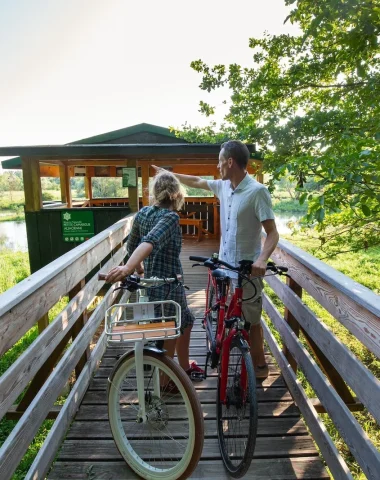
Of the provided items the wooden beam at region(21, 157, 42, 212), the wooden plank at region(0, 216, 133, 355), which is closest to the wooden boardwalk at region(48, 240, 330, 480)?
the wooden plank at region(0, 216, 133, 355)

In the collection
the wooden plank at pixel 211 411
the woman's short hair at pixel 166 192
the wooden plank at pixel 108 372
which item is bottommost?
the wooden plank at pixel 108 372

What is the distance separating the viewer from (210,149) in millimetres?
6930

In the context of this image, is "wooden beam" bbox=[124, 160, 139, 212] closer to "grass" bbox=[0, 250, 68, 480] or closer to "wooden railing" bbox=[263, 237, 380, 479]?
"grass" bbox=[0, 250, 68, 480]

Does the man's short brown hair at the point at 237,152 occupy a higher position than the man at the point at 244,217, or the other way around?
the man's short brown hair at the point at 237,152

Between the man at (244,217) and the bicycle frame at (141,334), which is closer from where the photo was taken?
the bicycle frame at (141,334)

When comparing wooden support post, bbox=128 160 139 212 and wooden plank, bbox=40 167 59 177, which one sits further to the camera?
wooden plank, bbox=40 167 59 177

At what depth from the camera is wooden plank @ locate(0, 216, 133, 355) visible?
1.42 m

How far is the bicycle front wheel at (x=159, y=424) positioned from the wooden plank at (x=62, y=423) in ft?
1.12

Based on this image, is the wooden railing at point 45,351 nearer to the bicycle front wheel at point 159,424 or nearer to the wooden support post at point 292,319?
the bicycle front wheel at point 159,424

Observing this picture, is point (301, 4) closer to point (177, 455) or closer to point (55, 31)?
point (177, 455)

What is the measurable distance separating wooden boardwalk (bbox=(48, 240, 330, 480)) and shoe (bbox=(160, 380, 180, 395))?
0.47 metres

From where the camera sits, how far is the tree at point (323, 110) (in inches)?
140

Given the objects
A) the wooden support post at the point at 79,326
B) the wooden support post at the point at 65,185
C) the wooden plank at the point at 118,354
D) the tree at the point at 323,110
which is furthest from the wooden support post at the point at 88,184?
the wooden support post at the point at 79,326

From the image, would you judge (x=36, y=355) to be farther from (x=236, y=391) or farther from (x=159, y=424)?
(x=236, y=391)
